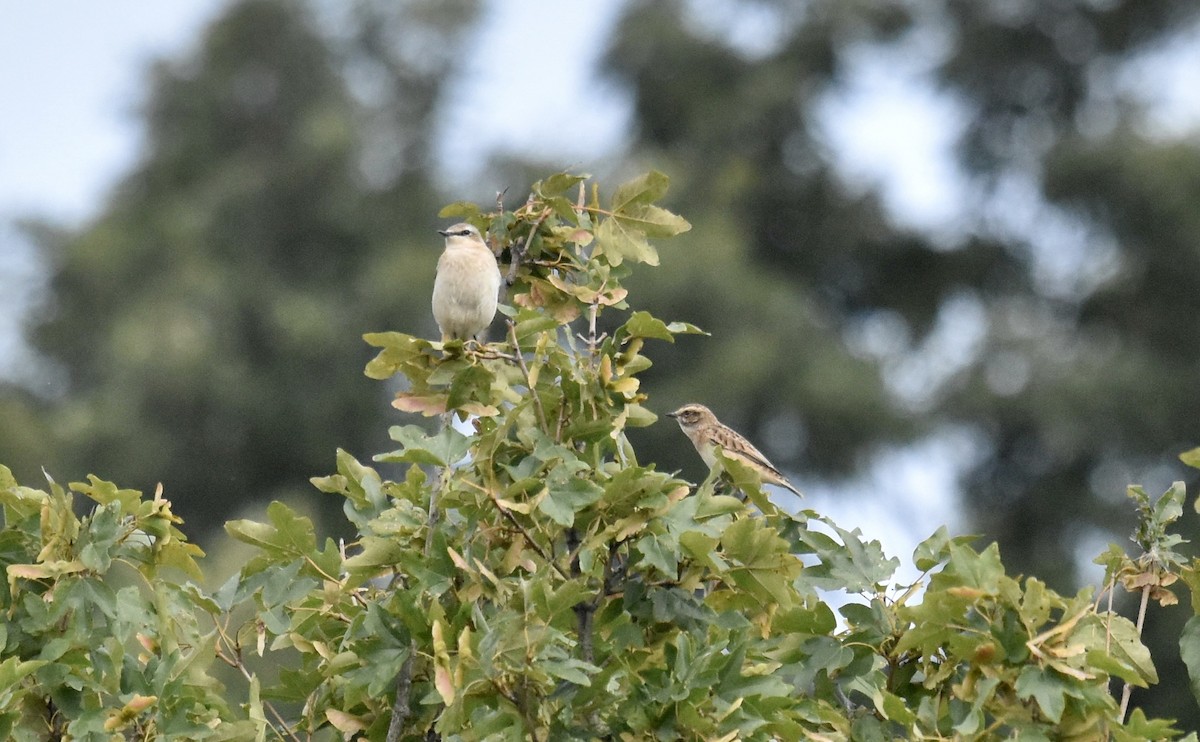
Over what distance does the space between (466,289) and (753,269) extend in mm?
22592

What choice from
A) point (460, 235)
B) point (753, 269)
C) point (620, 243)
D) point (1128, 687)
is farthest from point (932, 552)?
point (753, 269)

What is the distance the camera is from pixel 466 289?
6.71m

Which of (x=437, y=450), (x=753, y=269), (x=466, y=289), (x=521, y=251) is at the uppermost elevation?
(x=753, y=269)

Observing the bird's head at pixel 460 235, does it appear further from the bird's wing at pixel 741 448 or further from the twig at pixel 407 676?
the twig at pixel 407 676

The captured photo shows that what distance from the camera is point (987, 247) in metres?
30.0

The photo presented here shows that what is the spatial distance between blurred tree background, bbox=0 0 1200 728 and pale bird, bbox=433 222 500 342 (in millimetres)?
16189

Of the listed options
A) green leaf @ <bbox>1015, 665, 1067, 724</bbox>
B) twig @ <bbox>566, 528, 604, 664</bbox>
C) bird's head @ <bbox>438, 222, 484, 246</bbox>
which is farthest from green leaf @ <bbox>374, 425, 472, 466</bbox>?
bird's head @ <bbox>438, 222, 484, 246</bbox>

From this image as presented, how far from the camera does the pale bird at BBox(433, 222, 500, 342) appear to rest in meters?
6.71

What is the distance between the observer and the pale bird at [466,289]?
671 cm

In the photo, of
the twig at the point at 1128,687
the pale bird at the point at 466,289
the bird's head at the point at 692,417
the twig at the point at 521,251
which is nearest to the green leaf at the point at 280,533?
the twig at the point at 521,251

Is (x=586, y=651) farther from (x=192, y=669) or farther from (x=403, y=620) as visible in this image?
(x=192, y=669)

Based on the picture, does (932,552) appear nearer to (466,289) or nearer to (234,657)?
(234,657)

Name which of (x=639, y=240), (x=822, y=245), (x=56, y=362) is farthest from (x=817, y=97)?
(x=639, y=240)

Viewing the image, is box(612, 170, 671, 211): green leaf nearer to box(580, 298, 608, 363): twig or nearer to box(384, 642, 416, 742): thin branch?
box(580, 298, 608, 363): twig
